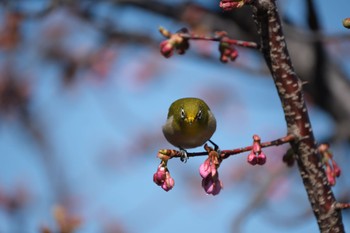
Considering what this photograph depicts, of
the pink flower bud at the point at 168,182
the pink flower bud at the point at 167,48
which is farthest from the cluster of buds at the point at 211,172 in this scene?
the pink flower bud at the point at 167,48

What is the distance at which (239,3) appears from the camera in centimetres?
221

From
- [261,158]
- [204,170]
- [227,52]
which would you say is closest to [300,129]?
[261,158]

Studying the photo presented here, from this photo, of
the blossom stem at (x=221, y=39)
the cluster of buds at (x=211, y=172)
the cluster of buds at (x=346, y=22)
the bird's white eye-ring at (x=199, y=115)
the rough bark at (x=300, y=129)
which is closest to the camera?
the cluster of buds at (x=346, y=22)

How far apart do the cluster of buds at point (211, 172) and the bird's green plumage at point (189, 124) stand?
1.61 ft

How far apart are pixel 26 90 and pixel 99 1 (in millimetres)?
5239

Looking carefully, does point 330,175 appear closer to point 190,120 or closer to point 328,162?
point 328,162

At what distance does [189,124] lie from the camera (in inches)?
110

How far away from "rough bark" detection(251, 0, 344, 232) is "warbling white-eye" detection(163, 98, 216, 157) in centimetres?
52

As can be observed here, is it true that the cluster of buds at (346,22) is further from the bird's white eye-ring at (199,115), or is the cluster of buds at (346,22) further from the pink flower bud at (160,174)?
the bird's white eye-ring at (199,115)

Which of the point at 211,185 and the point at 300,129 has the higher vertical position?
the point at 300,129

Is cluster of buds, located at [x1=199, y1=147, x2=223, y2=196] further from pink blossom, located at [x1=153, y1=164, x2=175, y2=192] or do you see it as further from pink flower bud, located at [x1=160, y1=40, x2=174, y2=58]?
pink flower bud, located at [x1=160, y1=40, x2=174, y2=58]

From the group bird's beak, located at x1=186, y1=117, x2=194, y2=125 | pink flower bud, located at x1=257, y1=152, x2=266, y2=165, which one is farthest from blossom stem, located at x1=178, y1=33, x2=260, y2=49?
pink flower bud, located at x1=257, y1=152, x2=266, y2=165

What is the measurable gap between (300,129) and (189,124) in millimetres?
635

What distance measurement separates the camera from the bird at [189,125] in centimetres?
277
